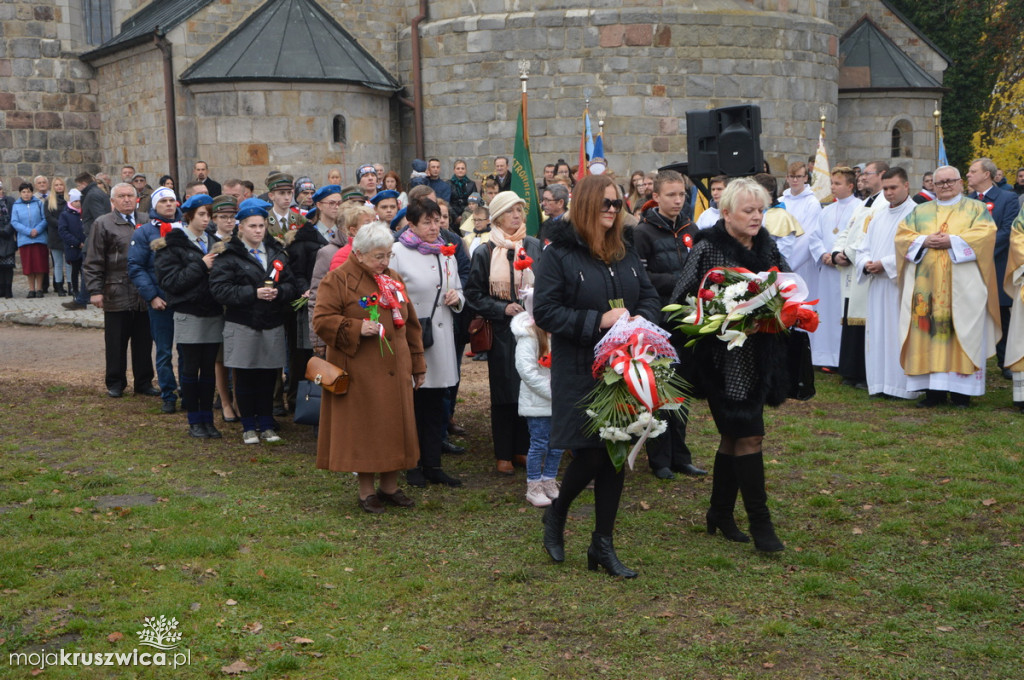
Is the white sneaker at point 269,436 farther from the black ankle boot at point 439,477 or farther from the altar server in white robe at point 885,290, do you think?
the altar server in white robe at point 885,290

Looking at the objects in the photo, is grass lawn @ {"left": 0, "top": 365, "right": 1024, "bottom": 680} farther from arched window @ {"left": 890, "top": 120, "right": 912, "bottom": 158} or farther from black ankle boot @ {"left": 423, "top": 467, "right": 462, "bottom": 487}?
arched window @ {"left": 890, "top": 120, "right": 912, "bottom": 158}

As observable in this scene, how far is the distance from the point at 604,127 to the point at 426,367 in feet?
44.5

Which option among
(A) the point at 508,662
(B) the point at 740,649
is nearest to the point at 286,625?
(A) the point at 508,662

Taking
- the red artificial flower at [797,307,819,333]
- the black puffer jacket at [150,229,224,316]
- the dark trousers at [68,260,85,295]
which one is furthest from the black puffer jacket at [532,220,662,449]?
the dark trousers at [68,260,85,295]

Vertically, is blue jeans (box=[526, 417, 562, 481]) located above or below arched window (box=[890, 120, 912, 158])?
below

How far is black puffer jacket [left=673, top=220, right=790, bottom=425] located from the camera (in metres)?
5.75

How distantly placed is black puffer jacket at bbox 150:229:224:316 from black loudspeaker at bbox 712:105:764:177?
4.11 m

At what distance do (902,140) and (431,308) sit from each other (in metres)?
20.7

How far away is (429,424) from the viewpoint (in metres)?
7.59

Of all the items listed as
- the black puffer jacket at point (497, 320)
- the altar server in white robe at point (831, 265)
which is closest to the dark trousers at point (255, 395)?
the black puffer jacket at point (497, 320)

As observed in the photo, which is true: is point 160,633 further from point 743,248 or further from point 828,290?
point 828,290

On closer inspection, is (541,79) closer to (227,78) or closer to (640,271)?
(227,78)

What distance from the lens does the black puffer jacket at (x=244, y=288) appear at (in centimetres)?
848

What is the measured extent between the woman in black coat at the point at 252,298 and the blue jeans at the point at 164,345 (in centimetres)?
174
